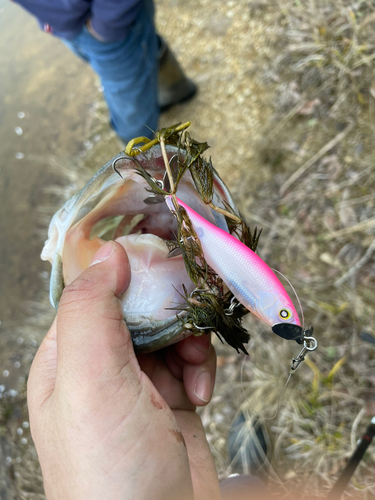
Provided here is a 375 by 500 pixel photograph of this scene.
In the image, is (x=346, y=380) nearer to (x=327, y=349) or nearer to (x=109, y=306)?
(x=327, y=349)

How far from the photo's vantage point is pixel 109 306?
108 cm

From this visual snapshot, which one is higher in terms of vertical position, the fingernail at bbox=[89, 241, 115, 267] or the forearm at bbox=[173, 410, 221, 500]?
the fingernail at bbox=[89, 241, 115, 267]

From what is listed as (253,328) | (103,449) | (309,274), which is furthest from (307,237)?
(103,449)

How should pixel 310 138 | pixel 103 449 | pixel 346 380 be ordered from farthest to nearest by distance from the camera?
pixel 310 138 → pixel 346 380 → pixel 103 449

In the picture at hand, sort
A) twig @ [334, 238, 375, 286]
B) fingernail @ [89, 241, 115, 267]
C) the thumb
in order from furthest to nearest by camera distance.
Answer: twig @ [334, 238, 375, 286] < fingernail @ [89, 241, 115, 267] < the thumb

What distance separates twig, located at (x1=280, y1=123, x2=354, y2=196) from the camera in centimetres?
263

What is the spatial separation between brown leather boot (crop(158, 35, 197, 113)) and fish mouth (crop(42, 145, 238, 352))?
7.36ft

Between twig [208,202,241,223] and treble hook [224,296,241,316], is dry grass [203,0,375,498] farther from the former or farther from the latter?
twig [208,202,241,223]

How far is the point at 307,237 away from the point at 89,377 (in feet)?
6.44

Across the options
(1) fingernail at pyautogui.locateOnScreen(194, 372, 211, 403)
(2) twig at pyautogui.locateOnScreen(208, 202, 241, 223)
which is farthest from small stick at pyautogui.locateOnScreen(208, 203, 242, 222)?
(1) fingernail at pyautogui.locateOnScreen(194, 372, 211, 403)

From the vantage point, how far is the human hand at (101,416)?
0.95 m

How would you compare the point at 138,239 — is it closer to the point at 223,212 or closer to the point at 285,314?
the point at 223,212

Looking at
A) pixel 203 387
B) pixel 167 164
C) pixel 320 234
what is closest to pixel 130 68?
pixel 320 234

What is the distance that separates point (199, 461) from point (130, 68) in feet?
8.08
